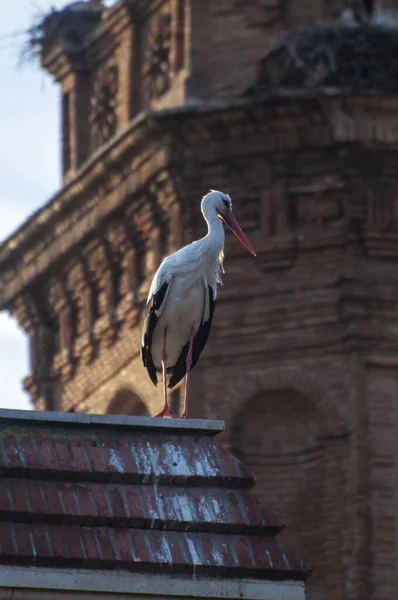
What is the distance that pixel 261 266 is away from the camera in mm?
38156

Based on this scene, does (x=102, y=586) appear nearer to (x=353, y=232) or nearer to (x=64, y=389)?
(x=353, y=232)

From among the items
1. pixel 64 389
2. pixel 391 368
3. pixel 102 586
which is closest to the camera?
pixel 102 586

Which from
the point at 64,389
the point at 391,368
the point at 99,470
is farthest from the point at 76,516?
the point at 64,389

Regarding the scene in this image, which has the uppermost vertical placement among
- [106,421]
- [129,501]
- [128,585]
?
[106,421]

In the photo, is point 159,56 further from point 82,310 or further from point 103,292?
point 82,310

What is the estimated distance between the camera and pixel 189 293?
24.2 meters

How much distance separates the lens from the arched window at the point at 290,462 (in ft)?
123

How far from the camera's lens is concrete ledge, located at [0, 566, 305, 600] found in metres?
19.2

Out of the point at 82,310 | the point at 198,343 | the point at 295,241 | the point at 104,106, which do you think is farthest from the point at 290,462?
the point at 198,343

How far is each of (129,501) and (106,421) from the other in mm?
663

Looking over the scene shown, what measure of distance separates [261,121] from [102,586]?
61.2ft

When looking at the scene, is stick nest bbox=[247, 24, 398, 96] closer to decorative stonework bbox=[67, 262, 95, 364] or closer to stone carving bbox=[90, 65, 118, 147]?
stone carving bbox=[90, 65, 118, 147]

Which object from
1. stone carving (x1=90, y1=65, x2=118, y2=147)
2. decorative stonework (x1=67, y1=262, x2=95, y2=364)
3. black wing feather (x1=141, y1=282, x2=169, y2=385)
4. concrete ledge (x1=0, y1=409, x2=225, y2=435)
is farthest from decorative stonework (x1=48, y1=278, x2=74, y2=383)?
concrete ledge (x1=0, y1=409, x2=225, y2=435)

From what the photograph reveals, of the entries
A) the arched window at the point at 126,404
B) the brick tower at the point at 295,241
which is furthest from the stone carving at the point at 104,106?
the arched window at the point at 126,404
